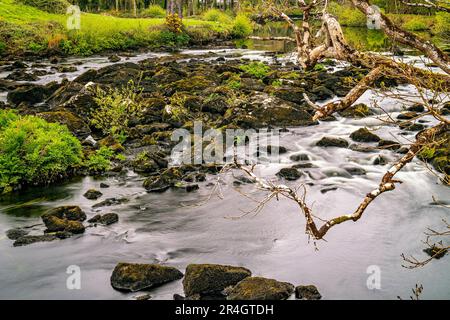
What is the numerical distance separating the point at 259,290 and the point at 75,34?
3470cm

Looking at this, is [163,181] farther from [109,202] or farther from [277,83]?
[277,83]

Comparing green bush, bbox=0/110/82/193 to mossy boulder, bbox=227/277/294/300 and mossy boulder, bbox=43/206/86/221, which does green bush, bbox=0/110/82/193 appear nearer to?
mossy boulder, bbox=43/206/86/221

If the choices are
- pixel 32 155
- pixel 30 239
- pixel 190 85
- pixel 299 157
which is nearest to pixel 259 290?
pixel 30 239

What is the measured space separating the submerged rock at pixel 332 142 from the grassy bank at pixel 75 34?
1000 inches

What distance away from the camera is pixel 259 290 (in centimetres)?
711

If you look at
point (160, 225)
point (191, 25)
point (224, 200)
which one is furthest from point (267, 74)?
point (191, 25)

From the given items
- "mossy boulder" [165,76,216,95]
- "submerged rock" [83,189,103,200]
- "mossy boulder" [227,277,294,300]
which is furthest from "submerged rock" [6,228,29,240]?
"mossy boulder" [165,76,216,95]

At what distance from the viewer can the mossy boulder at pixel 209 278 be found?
7.37 meters

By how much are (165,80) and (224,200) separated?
12360mm

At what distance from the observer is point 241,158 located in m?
14.5

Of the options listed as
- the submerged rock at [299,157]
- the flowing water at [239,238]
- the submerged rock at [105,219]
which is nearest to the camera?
the flowing water at [239,238]

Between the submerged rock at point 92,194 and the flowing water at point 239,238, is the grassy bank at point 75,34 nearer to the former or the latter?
the submerged rock at point 92,194

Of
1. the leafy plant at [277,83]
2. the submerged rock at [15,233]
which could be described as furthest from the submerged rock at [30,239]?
the leafy plant at [277,83]
